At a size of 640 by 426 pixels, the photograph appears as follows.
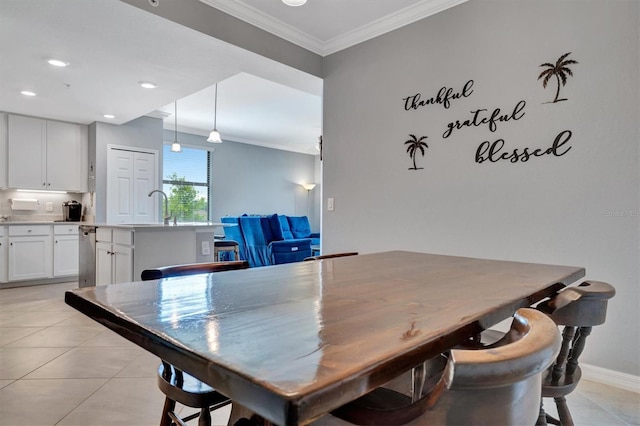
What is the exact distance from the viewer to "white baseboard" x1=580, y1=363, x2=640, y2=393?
2.11m

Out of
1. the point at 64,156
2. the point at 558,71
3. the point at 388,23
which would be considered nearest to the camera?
the point at 558,71

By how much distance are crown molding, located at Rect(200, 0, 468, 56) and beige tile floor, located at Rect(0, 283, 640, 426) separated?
2.69m

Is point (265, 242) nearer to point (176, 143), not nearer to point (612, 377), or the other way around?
point (176, 143)

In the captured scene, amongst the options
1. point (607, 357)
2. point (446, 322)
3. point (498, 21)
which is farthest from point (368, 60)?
point (446, 322)

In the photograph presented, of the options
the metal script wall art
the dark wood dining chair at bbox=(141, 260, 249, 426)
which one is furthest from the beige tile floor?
the metal script wall art

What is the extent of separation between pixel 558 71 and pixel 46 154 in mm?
6335

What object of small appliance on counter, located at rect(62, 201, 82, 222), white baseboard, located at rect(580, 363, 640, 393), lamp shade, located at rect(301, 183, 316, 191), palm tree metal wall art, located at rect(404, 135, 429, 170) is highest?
lamp shade, located at rect(301, 183, 316, 191)

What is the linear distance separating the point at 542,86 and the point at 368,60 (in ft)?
4.92

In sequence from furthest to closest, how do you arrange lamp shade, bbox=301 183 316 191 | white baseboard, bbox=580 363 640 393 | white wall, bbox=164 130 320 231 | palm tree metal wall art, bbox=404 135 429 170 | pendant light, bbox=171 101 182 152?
lamp shade, bbox=301 183 316 191 → white wall, bbox=164 130 320 231 → pendant light, bbox=171 101 182 152 → palm tree metal wall art, bbox=404 135 429 170 → white baseboard, bbox=580 363 640 393

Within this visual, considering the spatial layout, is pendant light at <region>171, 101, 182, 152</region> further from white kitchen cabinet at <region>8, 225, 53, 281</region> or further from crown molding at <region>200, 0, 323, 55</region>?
crown molding at <region>200, 0, 323, 55</region>

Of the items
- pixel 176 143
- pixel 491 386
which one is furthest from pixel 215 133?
pixel 491 386

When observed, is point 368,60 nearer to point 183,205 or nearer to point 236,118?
point 236,118

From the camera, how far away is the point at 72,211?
5.73 m

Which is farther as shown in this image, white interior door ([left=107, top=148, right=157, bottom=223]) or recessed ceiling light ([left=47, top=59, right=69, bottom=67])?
white interior door ([left=107, top=148, right=157, bottom=223])
